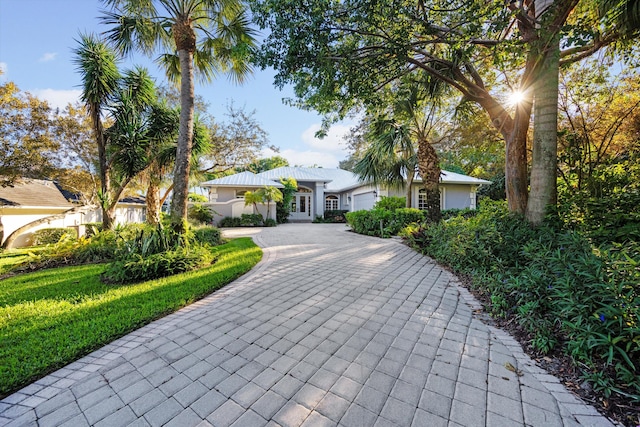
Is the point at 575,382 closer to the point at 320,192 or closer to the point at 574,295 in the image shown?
the point at 574,295

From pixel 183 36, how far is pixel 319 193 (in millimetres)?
16165

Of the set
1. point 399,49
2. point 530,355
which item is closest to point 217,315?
point 530,355

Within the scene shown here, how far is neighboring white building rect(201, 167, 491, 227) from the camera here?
17.0m

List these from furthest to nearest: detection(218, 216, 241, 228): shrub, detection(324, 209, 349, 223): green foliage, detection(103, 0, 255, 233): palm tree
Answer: detection(324, 209, 349, 223): green foliage, detection(218, 216, 241, 228): shrub, detection(103, 0, 255, 233): palm tree

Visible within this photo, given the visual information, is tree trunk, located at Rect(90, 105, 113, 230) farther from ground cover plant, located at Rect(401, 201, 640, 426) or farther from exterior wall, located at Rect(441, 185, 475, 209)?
exterior wall, located at Rect(441, 185, 475, 209)

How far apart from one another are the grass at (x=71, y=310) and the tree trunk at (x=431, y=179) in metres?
6.93

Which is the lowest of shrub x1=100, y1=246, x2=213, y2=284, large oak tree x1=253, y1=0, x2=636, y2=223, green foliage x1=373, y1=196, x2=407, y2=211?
shrub x1=100, y1=246, x2=213, y2=284

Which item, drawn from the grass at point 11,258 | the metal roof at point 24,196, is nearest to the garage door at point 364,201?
the grass at point 11,258

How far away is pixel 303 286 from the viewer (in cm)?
464

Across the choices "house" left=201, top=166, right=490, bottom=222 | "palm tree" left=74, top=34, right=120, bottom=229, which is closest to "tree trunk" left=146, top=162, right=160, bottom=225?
"palm tree" left=74, top=34, right=120, bottom=229

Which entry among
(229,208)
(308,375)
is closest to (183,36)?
(308,375)

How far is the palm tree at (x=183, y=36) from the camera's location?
21.8ft

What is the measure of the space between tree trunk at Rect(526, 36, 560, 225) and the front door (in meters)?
18.6

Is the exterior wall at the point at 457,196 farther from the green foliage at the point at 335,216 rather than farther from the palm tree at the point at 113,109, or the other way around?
the palm tree at the point at 113,109
